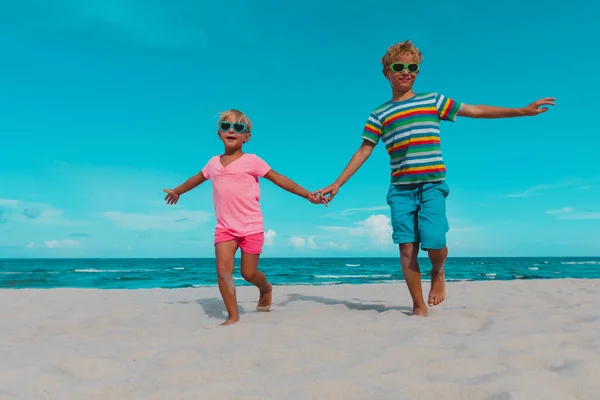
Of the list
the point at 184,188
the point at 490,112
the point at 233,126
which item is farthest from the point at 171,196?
the point at 490,112

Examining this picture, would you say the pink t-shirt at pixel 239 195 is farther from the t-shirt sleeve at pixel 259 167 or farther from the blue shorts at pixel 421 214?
the blue shorts at pixel 421 214

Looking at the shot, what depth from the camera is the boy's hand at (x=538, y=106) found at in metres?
3.83

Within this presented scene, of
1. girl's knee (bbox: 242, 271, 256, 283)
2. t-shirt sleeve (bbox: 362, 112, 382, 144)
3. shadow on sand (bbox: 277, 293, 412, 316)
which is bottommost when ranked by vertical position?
shadow on sand (bbox: 277, 293, 412, 316)

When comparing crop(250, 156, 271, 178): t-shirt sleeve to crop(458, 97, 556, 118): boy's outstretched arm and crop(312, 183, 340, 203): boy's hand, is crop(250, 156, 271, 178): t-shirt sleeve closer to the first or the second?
crop(312, 183, 340, 203): boy's hand

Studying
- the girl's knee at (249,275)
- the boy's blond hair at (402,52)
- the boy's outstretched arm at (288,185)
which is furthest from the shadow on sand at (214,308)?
the boy's blond hair at (402,52)

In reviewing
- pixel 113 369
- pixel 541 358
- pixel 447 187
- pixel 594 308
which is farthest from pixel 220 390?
pixel 594 308

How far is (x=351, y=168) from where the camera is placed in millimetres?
4238

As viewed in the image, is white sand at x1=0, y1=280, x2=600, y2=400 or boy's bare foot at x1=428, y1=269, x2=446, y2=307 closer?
white sand at x1=0, y1=280, x2=600, y2=400

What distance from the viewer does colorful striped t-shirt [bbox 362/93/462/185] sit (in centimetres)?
390

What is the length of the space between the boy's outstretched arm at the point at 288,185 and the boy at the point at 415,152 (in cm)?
76

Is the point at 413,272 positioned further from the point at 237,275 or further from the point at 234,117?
the point at 237,275

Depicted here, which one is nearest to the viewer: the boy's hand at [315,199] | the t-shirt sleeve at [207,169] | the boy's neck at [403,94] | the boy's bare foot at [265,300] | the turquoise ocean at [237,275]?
the boy's neck at [403,94]

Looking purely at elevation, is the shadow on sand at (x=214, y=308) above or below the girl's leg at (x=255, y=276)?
below

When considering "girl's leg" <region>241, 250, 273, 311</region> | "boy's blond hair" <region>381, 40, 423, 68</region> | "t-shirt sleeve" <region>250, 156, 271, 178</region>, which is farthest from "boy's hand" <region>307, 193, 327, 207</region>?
"boy's blond hair" <region>381, 40, 423, 68</region>
